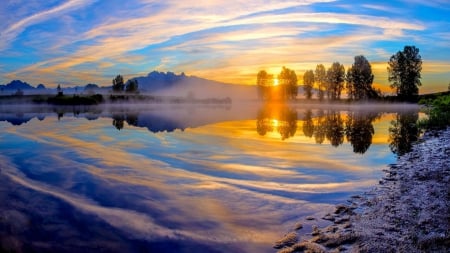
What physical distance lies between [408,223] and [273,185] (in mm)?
5069

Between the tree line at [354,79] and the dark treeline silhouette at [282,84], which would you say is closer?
the tree line at [354,79]

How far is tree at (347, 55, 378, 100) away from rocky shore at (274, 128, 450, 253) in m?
123

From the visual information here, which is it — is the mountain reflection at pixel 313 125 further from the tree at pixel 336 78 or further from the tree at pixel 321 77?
the tree at pixel 321 77

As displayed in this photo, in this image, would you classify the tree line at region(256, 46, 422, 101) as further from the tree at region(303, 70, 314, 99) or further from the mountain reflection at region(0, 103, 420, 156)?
the mountain reflection at region(0, 103, 420, 156)

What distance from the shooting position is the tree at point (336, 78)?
140 meters

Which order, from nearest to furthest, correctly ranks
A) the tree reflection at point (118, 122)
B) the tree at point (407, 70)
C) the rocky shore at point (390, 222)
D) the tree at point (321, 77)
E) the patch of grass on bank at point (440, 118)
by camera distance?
the rocky shore at point (390, 222) → the patch of grass on bank at point (440, 118) → the tree reflection at point (118, 122) → the tree at point (407, 70) → the tree at point (321, 77)

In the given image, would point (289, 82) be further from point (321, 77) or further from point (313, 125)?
point (313, 125)

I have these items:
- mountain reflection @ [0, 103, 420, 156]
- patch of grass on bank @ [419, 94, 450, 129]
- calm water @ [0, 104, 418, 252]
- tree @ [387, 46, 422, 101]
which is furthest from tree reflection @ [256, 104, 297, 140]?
tree @ [387, 46, 422, 101]

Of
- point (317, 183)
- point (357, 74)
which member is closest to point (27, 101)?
point (357, 74)

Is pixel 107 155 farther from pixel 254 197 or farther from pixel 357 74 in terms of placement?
pixel 357 74

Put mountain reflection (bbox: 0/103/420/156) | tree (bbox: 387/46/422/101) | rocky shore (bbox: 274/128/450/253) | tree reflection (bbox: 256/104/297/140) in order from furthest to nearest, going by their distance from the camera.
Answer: tree (bbox: 387/46/422/101) < tree reflection (bbox: 256/104/297/140) < mountain reflection (bbox: 0/103/420/156) < rocky shore (bbox: 274/128/450/253)

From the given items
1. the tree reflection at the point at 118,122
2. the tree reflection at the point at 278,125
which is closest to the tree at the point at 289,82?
the tree reflection at the point at 278,125

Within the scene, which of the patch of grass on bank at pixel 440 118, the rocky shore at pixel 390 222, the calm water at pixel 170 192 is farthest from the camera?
the patch of grass on bank at pixel 440 118

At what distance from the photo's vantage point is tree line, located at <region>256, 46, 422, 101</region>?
11556 cm
